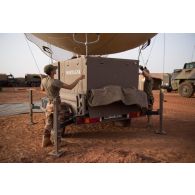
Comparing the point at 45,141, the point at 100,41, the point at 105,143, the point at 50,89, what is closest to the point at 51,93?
the point at 50,89

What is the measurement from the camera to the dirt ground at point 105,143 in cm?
428

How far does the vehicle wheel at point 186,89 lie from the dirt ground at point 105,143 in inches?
338

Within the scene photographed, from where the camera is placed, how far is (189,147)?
493 centimetres

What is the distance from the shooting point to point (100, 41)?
6578mm

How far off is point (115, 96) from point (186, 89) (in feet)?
39.8

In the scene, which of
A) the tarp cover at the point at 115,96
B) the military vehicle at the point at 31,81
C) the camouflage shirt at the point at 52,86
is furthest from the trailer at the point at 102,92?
the military vehicle at the point at 31,81

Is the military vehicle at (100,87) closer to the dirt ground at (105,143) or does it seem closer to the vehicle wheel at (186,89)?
the dirt ground at (105,143)

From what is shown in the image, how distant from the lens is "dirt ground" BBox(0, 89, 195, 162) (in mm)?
4277

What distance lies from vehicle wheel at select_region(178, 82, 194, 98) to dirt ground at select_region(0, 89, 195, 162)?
8.59 m

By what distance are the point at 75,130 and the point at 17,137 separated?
1591 millimetres

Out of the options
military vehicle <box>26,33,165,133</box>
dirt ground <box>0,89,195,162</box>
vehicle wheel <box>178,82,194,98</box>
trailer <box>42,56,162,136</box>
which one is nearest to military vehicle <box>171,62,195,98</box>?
vehicle wheel <box>178,82,194,98</box>

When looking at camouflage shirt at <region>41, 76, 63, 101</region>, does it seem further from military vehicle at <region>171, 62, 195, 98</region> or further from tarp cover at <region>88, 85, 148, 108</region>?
military vehicle at <region>171, 62, 195, 98</region>

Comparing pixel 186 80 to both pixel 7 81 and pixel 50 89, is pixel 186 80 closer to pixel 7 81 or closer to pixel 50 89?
pixel 50 89

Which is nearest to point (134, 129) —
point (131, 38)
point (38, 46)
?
point (131, 38)
